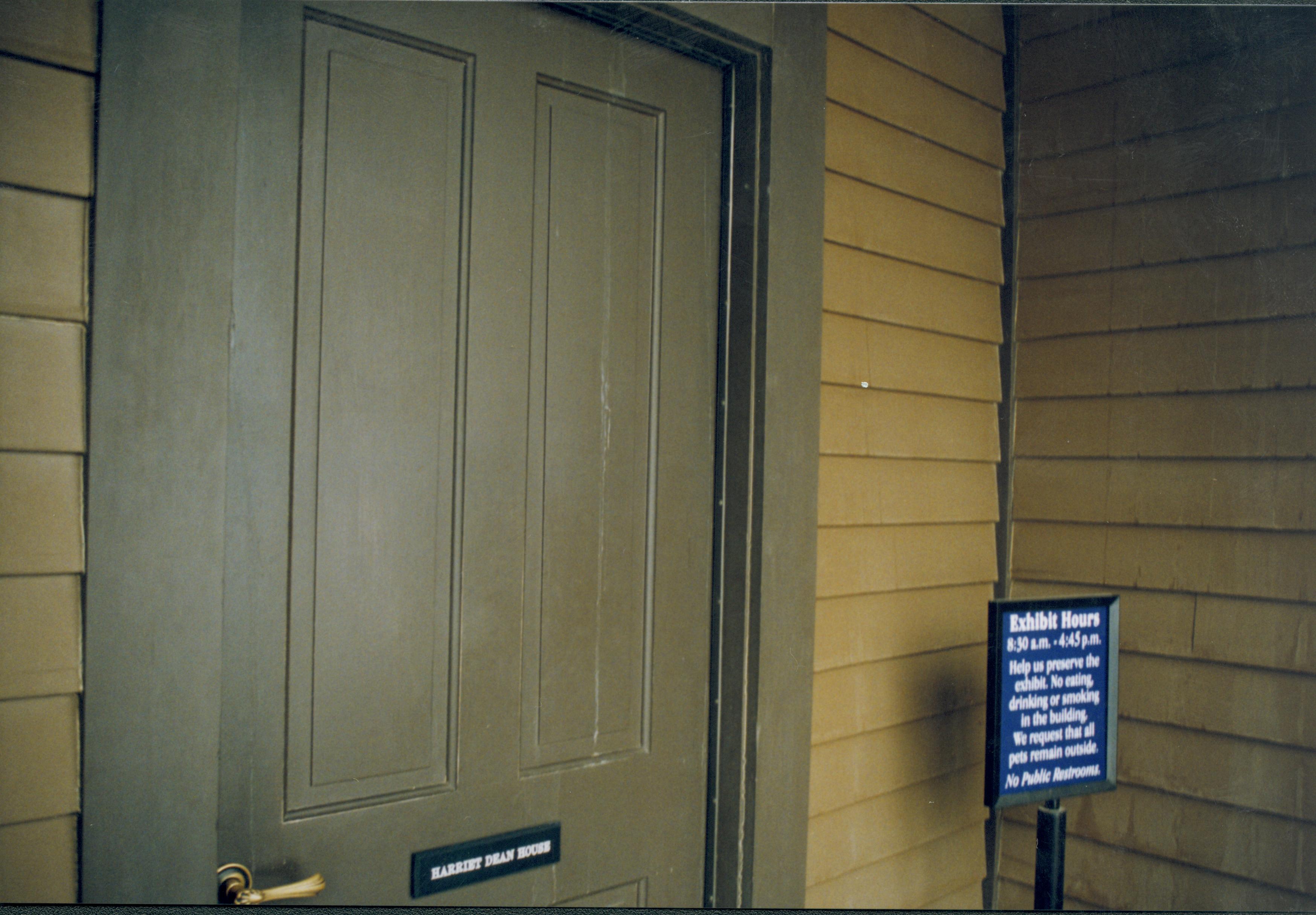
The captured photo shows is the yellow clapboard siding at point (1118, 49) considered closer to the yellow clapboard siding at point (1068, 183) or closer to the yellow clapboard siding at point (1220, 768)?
the yellow clapboard siding at point (1068, 183)

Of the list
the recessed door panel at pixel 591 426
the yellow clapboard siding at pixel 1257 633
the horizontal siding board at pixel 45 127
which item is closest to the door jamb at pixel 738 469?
the recessed door panel at pixel 591 426

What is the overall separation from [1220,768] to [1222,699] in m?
0.16

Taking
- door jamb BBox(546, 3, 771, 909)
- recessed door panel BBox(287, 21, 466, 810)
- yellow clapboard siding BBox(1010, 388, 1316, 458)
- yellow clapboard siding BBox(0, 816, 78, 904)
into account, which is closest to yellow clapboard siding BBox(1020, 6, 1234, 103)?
yellow clapboard siding BBox(1010, 388, 1316, 458)

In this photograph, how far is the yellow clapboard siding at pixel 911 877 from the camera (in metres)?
1.77

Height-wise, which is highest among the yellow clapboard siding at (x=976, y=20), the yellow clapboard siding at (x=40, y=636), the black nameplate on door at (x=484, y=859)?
the yellow clapboard siding at (x=976, y=20)

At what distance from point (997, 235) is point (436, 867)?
1.90 m

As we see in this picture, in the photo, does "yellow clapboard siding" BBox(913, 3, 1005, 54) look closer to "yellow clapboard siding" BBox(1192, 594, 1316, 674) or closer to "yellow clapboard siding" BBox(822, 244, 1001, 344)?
"yellow clapboard siding" BBox(822, 244, 1001, 344)

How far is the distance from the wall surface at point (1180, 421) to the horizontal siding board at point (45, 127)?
6.49 ft

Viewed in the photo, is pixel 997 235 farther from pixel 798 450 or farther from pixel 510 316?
pixel 510 316

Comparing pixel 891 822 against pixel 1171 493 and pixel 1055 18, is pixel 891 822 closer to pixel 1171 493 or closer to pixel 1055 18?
pixel 1171 493

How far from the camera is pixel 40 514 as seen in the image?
96 centimetres

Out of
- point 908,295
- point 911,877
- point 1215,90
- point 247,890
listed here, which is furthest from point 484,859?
point 1215,90

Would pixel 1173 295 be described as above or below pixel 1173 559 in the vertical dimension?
above

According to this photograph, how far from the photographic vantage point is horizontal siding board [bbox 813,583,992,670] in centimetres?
175
